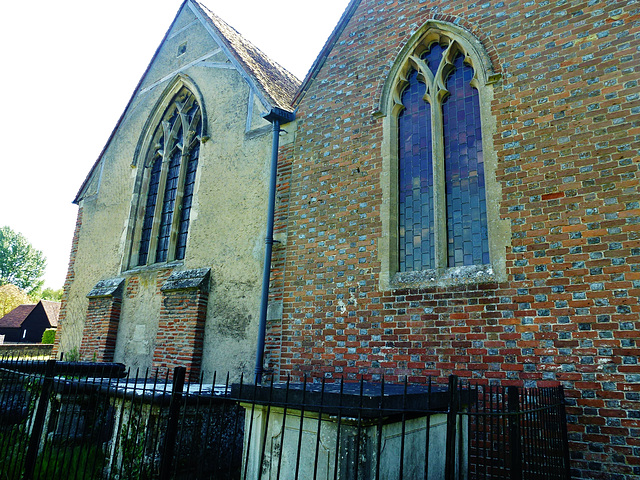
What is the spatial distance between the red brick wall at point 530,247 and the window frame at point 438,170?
0.12 meters

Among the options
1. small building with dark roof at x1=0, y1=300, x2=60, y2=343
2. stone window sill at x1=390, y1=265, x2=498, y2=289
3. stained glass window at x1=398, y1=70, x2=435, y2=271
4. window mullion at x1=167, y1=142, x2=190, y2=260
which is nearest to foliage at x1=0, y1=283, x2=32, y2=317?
small building with dark roof at x1=0, y1=300, x2=60, y2=343

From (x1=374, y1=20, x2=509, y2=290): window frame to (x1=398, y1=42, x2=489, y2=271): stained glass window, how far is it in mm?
48

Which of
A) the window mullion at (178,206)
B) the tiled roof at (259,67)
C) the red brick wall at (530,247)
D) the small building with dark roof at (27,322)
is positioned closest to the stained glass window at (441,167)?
the red brick wall at (530,247)

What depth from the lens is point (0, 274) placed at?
165 ft

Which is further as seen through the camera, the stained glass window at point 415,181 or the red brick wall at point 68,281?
the red brick wall at point 68,281

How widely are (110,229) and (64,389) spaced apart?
6.47 m

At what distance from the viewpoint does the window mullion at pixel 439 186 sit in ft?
20.1

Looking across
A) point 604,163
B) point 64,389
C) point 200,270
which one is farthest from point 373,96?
point 64,389

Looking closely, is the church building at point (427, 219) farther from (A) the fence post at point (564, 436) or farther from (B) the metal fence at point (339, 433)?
(B) the metal fence at point (339, 433)

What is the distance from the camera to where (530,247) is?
5.41 meters

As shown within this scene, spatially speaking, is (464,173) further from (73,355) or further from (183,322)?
(73,355)

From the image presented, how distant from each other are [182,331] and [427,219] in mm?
5209

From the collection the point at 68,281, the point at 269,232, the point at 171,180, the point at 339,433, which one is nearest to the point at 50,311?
the point at 68,281

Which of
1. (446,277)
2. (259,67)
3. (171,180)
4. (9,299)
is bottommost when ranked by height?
(446,277)
